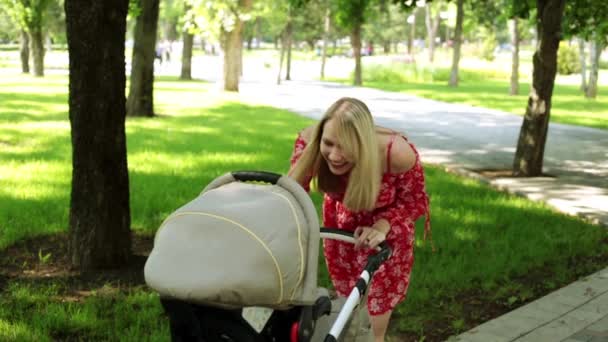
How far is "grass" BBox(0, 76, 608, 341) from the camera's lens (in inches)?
201

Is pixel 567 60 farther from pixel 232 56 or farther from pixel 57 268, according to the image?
pixel 57 268

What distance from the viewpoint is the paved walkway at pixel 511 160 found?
5.28 metres

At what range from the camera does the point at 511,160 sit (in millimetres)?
13508

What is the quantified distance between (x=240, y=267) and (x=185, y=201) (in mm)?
6030

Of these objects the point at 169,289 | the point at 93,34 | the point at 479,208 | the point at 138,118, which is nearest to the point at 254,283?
the point at 169,289

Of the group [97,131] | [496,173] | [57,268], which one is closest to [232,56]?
[496,173]

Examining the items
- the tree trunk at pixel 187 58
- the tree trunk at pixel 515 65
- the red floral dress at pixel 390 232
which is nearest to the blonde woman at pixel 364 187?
the red floral dress at pixel 390 232

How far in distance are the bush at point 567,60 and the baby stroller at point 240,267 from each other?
165 ft

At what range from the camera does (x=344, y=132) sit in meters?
3.18

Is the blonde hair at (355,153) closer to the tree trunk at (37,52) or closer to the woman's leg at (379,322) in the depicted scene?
the woman's leg at (379,322)

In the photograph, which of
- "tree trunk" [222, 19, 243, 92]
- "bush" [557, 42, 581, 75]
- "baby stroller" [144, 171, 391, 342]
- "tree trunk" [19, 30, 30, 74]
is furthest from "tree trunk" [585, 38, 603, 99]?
"baby stroller" [144, 171, 391, 342]

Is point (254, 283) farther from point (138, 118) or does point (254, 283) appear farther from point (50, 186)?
point (138, 118)

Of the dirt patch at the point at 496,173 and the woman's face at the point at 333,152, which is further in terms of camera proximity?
the dirt patch at the point at 496,173

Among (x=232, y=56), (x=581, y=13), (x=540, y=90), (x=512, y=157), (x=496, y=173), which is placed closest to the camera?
(x=540, y=90)
